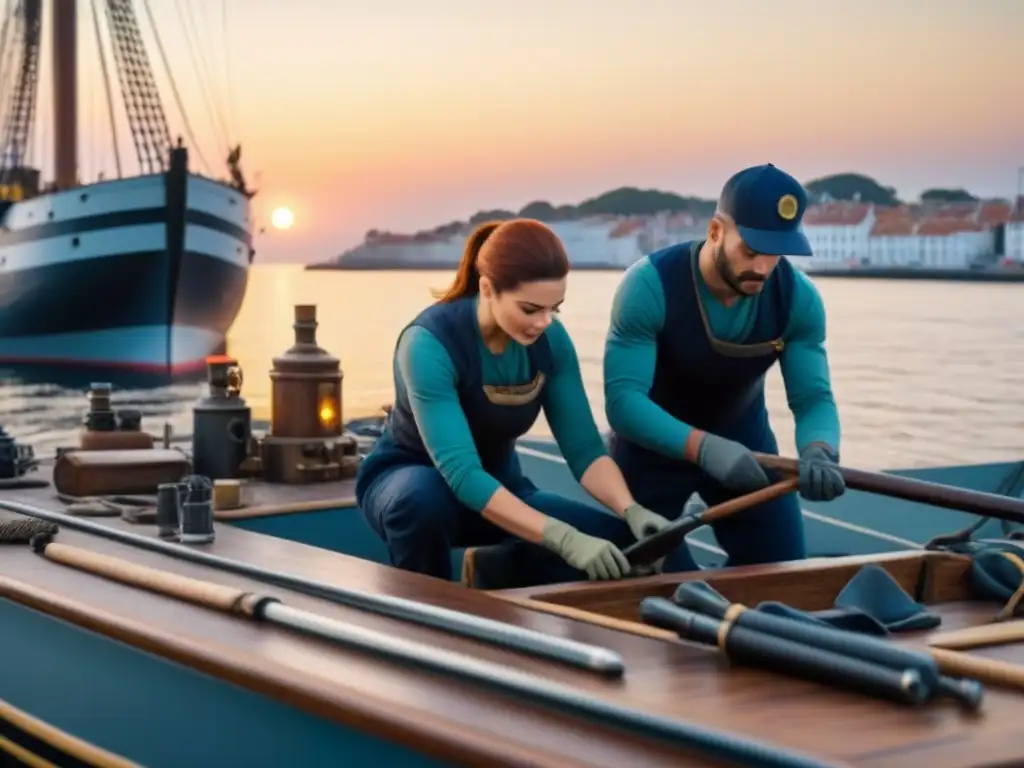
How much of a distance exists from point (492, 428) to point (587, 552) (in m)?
0.50

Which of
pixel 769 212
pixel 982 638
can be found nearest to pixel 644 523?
pixel 769 212

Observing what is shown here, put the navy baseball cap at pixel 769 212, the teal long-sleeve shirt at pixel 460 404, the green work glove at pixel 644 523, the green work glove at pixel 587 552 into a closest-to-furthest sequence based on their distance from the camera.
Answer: the green work glove at pixel 587 552 → the teal long-sleeve shirt at pixel 460 404 → the green work glove at pixel 644 523 → the navy baseball cap at pixel 769 212

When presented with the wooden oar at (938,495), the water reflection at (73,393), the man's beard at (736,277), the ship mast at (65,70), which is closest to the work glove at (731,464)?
the wooden oar at (938,495)

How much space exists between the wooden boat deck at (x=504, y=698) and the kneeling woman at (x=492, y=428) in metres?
0.29

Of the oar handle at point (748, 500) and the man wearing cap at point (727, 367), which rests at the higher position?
the man wearing cap at point (727, 367)

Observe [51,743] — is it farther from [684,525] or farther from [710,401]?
[710,401]

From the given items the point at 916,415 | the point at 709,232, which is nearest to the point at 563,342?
the point at 709,232

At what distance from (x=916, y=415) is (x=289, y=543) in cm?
2825

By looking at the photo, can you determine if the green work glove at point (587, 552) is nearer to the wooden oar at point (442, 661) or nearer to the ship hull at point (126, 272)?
the wooden oar at point (442, 661)

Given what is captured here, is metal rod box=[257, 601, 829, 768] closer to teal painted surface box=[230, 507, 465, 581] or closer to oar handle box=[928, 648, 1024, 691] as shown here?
oar handle box=[928, 648, 1024, 691]

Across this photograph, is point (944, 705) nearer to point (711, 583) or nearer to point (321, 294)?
point (711, 583)

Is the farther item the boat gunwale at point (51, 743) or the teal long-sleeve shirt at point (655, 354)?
the teal long-sleeve shirt at point (655, 354)

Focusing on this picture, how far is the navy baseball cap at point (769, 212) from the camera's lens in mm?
3621

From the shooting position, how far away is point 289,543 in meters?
3.58
